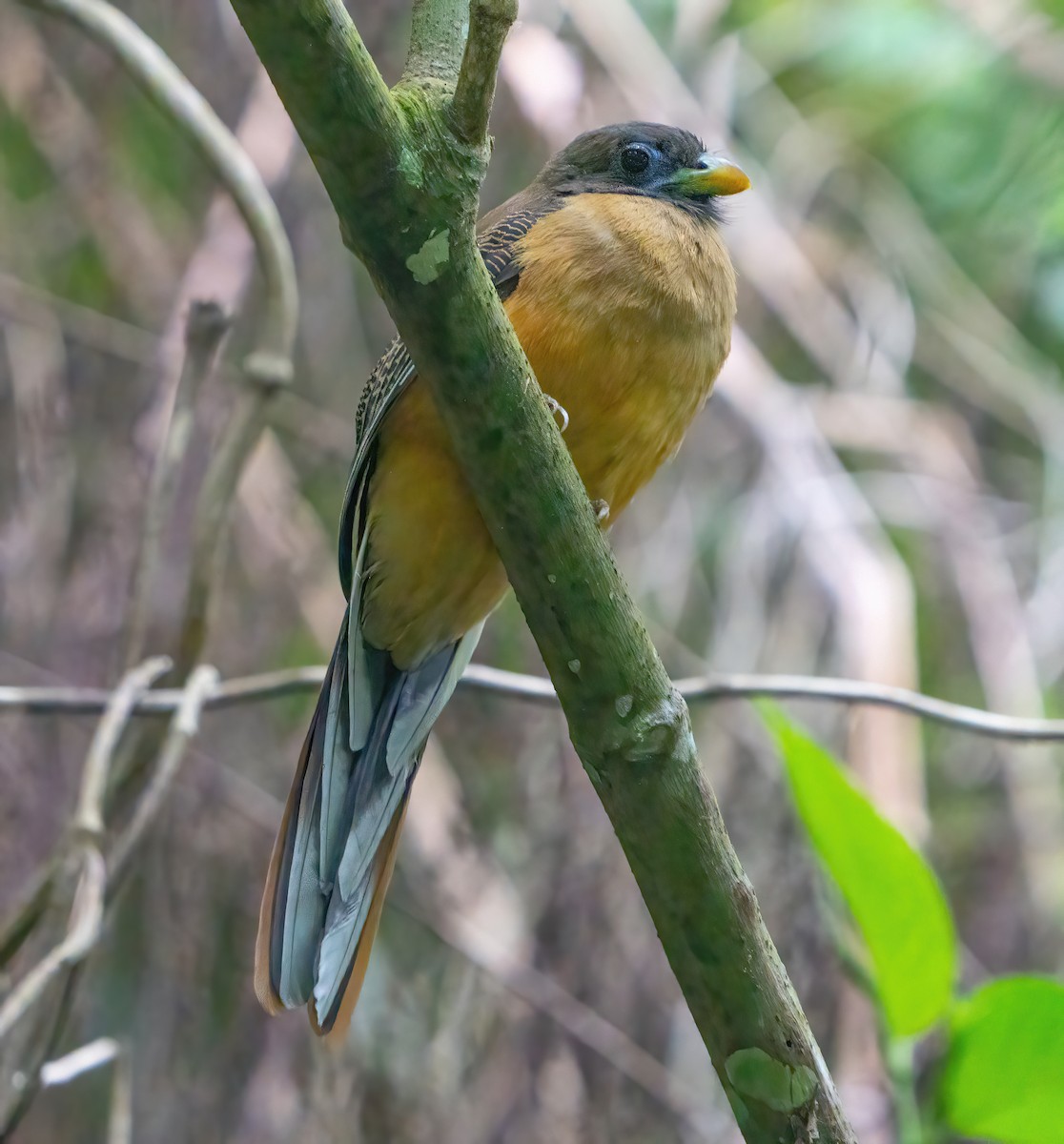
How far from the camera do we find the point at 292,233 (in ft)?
9.87

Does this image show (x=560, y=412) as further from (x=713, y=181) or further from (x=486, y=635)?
(x=486, y=635)

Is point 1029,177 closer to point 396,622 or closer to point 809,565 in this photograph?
point 809,565

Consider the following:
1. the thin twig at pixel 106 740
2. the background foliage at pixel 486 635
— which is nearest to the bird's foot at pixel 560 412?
the thin twig at pixel 106 740

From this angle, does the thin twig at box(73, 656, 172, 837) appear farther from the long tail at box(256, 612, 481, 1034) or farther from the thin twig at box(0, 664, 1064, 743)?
the long tail at box(256, 612, 481, 1034)

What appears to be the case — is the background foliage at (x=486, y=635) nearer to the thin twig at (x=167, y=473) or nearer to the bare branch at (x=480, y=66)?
the thin twig at (x=167, y=473)

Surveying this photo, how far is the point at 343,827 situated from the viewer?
181cm

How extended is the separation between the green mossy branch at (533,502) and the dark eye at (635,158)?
0.92 metres

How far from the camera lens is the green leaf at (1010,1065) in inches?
57.5

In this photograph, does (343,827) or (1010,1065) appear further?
(343,827)

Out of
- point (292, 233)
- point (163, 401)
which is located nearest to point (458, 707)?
point (163, 401)

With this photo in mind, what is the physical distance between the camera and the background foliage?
2.69 m

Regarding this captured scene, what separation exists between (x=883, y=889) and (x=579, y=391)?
0.70 m

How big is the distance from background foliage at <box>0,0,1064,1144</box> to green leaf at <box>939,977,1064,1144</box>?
2.74 feet

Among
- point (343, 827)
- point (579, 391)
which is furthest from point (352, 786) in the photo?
point (579, 391)
